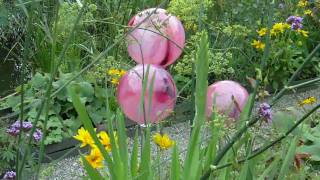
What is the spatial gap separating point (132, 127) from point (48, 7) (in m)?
1.56

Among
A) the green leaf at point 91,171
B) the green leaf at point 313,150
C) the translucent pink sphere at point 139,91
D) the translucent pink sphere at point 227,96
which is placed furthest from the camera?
the green leaf at point 313,150

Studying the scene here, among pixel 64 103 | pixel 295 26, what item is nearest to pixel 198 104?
pixel 64 103

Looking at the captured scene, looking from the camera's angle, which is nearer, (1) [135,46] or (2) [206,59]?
(2) [206,59]

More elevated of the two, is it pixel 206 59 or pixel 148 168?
pixel 206 59

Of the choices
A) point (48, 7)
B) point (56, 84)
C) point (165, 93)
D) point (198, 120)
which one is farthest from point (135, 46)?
point (48, 7)

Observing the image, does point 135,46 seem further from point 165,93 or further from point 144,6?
point 144,6

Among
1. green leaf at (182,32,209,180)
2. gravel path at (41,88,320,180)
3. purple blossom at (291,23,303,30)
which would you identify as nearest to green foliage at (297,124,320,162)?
gravel path at (41,88,320,180)

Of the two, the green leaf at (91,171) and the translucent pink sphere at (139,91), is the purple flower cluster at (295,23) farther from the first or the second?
the green leaf at (91,171)

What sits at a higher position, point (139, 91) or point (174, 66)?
point (139, 91)

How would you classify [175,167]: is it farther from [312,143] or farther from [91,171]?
[312,143]

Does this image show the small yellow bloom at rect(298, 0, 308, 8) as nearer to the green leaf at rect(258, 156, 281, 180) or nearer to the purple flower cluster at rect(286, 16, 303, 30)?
the purple flower cluster at rect(286, 16, 303, 30)

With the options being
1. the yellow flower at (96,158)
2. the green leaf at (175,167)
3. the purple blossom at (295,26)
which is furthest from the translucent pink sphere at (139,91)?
the purple blossom at (295,26)

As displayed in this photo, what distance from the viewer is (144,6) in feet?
17.4

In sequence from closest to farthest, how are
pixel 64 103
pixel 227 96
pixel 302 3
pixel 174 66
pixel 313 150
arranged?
pixel 227 96 < pixel 313 150 < pixel 64 103 < pixel 174 66 < pixel 302 3
